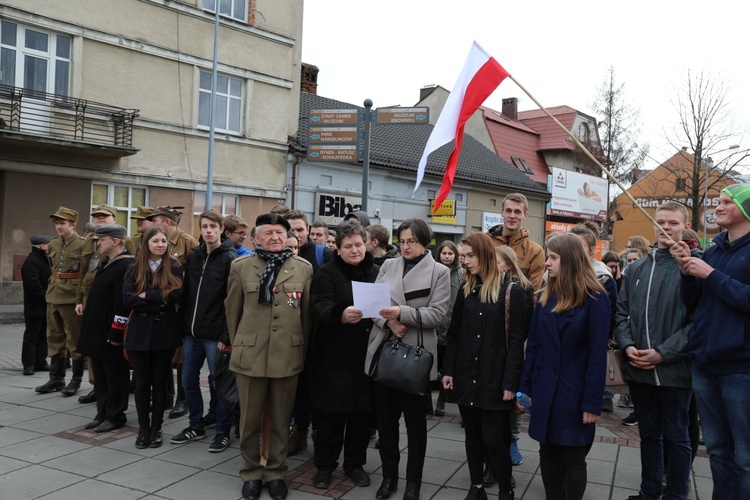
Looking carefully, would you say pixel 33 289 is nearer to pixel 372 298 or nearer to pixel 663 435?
pixel 372 298

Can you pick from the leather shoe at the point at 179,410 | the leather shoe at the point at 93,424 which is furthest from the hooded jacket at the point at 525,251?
the leather shoe at the point at 93,424

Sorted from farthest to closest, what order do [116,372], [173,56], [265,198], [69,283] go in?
[265,198], [173,56], [69,283], [116,372]

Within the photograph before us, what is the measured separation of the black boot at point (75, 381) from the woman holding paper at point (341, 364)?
4.04 meters

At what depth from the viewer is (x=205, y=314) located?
5516 millimetres

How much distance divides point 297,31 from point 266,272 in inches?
736

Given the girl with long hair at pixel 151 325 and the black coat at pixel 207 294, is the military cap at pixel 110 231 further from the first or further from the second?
the black coat at pixel 207 294

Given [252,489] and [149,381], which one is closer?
[252,489]

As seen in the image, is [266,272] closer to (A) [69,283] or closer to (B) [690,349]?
(B) [690,349]

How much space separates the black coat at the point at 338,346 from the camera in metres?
4.68

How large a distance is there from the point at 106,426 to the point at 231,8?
16.9 m

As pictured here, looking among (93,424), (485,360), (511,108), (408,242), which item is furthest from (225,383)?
(511,108)

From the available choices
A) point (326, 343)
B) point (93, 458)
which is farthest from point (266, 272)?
point (93, 458)

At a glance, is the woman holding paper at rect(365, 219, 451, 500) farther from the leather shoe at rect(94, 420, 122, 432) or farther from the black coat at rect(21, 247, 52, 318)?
the black coat at rect(21, 247, 52, 318)

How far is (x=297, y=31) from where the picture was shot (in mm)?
21531
